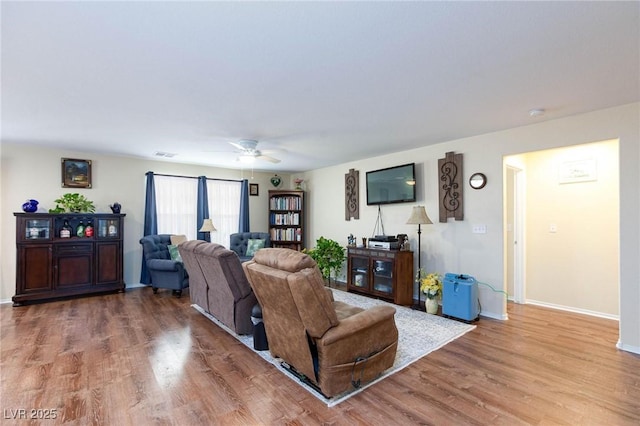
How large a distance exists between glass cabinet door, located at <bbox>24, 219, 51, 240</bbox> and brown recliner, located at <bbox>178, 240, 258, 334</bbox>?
8.62 feet

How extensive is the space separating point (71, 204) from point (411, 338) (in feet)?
17.8

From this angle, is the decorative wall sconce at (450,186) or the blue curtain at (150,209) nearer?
the decorative wall sconce at (450,186)

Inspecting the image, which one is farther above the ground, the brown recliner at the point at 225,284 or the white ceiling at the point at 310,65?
the white ceiling at the point at 310,65

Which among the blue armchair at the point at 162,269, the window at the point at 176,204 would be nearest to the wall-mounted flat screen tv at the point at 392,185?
the blue armchair at the point at 162,269

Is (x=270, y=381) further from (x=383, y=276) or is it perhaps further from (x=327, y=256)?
(x=327, y=256)

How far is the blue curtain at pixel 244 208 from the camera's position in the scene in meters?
6.82

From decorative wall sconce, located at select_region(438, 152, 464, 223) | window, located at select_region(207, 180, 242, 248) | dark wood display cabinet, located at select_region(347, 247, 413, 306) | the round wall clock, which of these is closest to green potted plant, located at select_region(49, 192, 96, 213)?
window, located at select_region(207, 180, 242, 248)

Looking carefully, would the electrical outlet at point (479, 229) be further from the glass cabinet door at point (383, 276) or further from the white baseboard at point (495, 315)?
the glass cabinet door at point (383, 276)

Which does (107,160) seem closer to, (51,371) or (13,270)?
(13,270)

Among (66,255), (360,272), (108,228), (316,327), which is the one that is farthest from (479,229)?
(66,255)

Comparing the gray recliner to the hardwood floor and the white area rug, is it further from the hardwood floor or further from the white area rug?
the hardwood floor

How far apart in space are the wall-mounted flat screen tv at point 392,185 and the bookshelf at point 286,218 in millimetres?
1994

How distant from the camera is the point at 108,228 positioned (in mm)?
5105

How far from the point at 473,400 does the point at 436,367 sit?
487 mm
